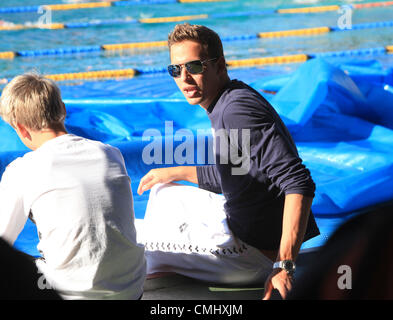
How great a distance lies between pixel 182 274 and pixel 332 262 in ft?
5.96

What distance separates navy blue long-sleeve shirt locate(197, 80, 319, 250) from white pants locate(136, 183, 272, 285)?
77mm

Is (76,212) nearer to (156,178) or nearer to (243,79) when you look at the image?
(156,178)

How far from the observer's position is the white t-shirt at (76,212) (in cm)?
182

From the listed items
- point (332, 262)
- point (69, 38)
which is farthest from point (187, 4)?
point (332, 262)

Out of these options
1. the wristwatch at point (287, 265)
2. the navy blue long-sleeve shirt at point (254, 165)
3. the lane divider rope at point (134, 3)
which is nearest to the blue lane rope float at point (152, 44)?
the lane divider rope at point (134, 3)

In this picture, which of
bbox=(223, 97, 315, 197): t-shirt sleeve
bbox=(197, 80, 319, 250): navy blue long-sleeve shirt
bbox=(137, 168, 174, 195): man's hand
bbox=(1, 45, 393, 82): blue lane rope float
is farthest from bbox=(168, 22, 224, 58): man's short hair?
bbox=(1, 45, 393, 82): blue lane rope float

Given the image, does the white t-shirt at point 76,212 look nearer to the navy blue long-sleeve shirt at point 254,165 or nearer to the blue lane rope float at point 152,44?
the navy blue long-sleeve shirt at point 254,165

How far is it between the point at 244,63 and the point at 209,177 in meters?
5.02

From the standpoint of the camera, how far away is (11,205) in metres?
1.81

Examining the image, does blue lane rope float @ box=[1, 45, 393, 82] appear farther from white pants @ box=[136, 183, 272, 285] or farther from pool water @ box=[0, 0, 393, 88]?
white pants @ box=[136, 183, 272, 285]

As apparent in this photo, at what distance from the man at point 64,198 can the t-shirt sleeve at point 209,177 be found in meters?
0.78

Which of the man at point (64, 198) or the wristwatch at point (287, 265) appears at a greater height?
the man at point (64, 198)

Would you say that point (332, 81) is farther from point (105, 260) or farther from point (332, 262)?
point (332, 262)

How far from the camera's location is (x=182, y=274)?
261 centimetres
